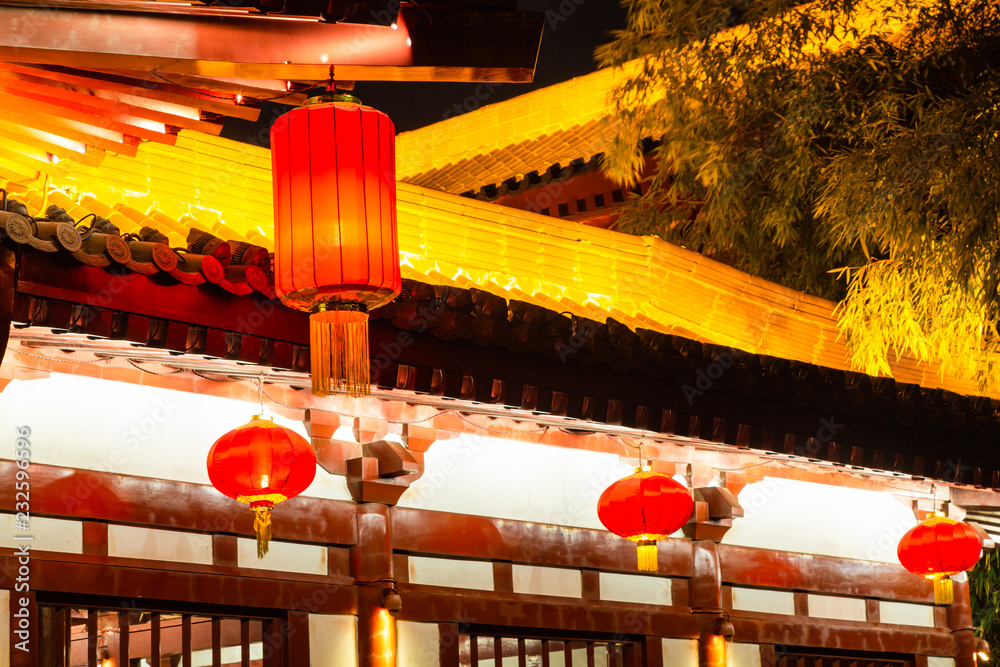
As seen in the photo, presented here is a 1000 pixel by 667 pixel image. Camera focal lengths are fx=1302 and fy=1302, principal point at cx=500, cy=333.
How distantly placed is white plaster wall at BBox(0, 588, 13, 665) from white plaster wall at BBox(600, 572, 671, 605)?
394 cm

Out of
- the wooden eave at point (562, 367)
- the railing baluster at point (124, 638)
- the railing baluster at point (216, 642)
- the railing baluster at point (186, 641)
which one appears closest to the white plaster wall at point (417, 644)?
the railing baluster at point (216, 642)

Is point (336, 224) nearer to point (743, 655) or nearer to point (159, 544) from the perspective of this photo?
point (159, 544)

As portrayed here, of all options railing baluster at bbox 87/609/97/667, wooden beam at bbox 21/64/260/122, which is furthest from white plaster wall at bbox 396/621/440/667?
wooden beam at bbox 21/64/260/122

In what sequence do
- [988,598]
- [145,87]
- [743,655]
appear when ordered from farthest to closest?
[988,598] < [743,655] < [145,87]

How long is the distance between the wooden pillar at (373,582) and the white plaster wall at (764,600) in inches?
124

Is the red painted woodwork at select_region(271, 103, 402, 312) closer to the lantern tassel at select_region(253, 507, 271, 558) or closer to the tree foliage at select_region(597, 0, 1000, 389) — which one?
the lantern tassel at select_region(253, 507, 271, 558)

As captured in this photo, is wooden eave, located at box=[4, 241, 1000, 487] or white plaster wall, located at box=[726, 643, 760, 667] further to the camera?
white plaster wall, located at box=[726, 643, 760, 667]

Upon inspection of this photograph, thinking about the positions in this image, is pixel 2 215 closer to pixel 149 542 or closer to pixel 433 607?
pixel 149 542

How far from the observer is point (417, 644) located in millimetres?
7484

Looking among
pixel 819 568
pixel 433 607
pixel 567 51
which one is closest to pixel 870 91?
pixel 819 568

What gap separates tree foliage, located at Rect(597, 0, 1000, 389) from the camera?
Answer: 8000mm

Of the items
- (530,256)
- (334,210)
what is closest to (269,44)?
(334,210)

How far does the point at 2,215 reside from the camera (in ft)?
16.2

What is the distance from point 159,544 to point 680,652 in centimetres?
387
